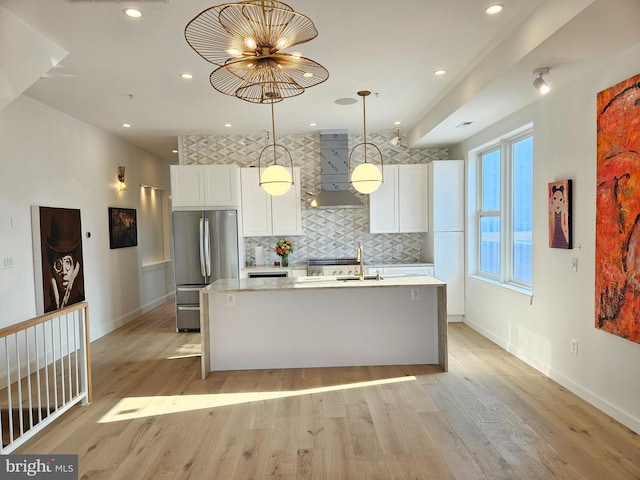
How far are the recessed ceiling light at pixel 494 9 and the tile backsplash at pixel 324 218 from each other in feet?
11.8

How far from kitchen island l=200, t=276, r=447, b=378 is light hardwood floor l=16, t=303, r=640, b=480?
18cm

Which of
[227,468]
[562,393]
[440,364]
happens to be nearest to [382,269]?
[440,364]

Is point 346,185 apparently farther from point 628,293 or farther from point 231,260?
point 628,293

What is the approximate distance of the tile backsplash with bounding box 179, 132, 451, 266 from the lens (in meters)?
6.33

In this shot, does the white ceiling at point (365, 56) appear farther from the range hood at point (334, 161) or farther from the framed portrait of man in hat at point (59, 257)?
the framed portrait of man in hat at point (59, 257)

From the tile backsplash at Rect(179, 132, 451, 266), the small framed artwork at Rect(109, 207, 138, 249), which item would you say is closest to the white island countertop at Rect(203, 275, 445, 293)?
the tile backsplash at Rect(179, 132, 451, 266)

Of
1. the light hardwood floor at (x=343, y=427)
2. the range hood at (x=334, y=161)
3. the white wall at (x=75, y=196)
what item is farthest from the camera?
the range hood at (x=334, y=161)

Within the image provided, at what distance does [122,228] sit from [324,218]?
3.13m

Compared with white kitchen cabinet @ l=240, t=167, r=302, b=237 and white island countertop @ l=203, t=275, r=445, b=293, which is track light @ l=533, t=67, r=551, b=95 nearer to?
white island countertop @ l=203, t=275, r=445, b=293

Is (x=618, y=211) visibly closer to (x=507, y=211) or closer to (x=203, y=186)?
(x=507, y=211)

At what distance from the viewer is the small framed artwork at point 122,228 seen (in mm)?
6027

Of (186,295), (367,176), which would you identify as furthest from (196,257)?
(367,176)

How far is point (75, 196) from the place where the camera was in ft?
16.8

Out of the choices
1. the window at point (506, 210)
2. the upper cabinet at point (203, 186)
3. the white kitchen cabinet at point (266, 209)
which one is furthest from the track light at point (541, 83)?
the upper cabinet at point (203, 186)
